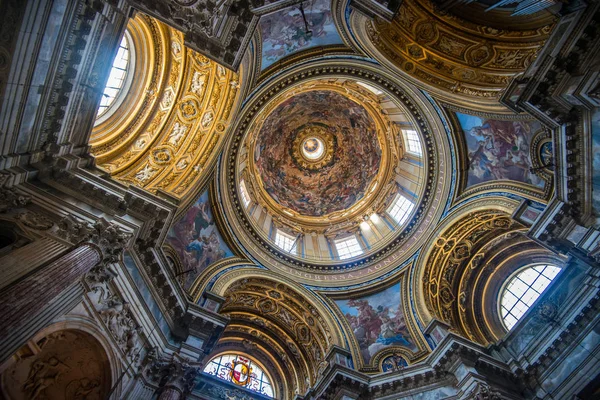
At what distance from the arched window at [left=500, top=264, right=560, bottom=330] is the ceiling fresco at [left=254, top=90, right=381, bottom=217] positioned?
10765mm

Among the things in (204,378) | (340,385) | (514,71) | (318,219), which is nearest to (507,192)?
(514,71)

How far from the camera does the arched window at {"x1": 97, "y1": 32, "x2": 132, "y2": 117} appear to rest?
45.1 ft

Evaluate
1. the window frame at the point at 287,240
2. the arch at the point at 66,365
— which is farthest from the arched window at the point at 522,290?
the arch at the point at 66,365

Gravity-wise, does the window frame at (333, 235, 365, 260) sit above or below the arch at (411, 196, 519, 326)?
above

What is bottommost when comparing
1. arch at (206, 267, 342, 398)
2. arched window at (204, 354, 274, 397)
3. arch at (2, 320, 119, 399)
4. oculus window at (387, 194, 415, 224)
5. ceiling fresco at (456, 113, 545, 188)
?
arch at (2, 320, 119, 399)

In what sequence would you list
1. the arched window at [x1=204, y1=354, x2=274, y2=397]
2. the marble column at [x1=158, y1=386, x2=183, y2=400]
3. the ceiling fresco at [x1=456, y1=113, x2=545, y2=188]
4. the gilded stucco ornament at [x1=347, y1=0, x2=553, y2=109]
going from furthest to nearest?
the arched window at [x1=204, y1=354, x2=274, y2=397]
the ceiling fresco at [x1=456, y1=113, x2=545, y2=188]
the gilded stucco ornament at [x1=347, y1=0, x2=553, y2=109]
the marble column at [x1=158, y1=386, x2=183, y2=400]

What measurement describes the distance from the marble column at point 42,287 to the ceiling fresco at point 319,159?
50.6 ft

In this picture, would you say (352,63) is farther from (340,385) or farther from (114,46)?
(340,385)

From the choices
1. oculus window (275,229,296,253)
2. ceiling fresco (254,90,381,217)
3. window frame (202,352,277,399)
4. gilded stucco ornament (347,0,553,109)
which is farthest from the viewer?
ceiling fresco (254,90,381,217)

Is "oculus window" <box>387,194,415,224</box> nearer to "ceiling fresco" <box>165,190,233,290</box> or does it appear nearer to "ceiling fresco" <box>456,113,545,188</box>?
"ceiling fresco" <box>456,113,545,188</box>

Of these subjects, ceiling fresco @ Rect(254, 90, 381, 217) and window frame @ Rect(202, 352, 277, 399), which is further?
ceiling fresco @ Rect(254, 90, 381, 217)

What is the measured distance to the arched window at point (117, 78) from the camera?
45.1 feet

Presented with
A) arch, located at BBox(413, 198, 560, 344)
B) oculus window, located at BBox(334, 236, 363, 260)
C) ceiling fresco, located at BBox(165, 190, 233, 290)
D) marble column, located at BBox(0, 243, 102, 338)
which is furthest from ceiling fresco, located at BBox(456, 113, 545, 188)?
marble column, located at BBox(0, 243, 102, 338)

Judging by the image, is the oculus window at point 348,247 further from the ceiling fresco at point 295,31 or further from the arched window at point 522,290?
the ceiling fresco at point 295,31
